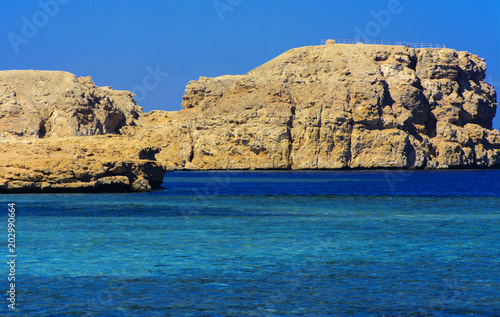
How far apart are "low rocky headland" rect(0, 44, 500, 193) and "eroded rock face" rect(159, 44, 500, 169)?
0.18m

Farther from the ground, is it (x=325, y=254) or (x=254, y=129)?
(x=254, y=129)

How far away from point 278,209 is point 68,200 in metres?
12.8

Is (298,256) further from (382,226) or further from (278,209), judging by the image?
(278,209)

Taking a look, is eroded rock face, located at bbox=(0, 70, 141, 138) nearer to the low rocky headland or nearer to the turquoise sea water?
the low rocky headland

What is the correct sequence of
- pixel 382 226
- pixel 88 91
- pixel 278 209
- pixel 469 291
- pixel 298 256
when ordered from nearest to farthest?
pixel 469 291, pixel 298 256, pixel 382 226, pixel 278 209, pixel 88 91

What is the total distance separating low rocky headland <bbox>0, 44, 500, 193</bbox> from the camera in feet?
409

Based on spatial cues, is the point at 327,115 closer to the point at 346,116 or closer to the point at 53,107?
the point at 346,116

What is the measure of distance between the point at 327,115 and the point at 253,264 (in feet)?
351

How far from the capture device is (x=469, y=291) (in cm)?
1538

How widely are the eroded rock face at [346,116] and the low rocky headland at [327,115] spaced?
0.18 m

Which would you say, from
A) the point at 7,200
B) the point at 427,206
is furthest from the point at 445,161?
the point at 7,200

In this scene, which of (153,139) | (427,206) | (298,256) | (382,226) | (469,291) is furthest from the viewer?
(153,139)

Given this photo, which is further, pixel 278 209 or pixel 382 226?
pixel 278 209

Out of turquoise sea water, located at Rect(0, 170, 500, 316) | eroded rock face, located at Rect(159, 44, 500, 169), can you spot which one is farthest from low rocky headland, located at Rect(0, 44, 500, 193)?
turquoise sea water, located at Rect(0, 170, 500, 316)
